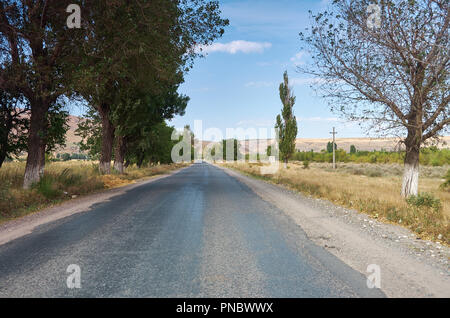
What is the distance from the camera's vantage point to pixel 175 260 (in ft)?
15.0

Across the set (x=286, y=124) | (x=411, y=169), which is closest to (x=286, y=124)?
(x=286, y=124)

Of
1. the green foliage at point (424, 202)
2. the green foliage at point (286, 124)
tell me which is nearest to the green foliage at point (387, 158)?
the green foliage at point (286, 124)

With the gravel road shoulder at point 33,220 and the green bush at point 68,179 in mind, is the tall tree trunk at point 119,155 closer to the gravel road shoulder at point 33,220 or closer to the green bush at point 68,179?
the green bush at point 68,179

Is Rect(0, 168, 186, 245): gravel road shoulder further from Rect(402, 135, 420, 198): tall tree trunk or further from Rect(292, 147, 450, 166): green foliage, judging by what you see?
Rect(292, 147, 450, 166): green foliage

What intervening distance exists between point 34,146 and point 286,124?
30274 millimetres

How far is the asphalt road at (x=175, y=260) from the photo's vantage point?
3.55 meters

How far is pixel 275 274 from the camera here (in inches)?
159

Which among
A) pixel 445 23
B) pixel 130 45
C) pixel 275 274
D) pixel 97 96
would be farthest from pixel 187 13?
pixel 275 274

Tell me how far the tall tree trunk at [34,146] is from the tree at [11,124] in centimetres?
157

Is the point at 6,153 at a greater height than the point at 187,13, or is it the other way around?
the point at 187,13

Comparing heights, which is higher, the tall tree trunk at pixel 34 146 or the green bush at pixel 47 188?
the tall tree trunk at pixel 34 146

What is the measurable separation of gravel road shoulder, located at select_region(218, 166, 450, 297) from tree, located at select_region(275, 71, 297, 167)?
29.7 m
